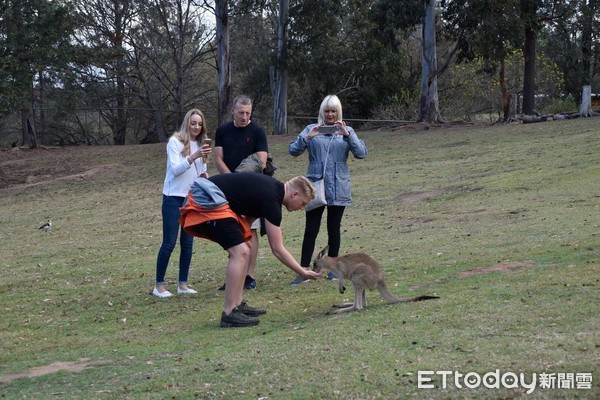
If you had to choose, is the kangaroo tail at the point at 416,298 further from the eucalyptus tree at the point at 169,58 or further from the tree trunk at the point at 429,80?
the eucalyptus tree at the point at 169,58

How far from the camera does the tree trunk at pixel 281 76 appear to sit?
36594 mm

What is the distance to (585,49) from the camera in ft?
143

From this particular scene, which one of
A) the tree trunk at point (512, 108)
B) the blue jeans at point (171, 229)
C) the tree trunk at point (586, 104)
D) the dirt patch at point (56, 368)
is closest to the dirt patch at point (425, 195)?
the blue jeans at point (171, 229)

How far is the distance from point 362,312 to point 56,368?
8.62ft

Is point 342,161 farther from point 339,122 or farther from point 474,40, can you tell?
point 474,40

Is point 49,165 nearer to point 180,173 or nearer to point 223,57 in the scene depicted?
point 223,57

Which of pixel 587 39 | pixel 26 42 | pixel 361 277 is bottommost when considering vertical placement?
pixel 361 277

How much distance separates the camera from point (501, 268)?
30.2ft

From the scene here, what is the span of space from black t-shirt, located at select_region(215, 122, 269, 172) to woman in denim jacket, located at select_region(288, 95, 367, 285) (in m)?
0.46

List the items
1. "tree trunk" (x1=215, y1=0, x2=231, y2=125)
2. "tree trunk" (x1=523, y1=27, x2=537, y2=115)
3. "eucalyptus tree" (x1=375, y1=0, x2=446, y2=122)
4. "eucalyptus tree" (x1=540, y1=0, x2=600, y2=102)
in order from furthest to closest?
"eucalyptus tree" (x1=540, y1=0, x2=600, y2=102) < "tree trunk" (x1=523, y1=27, x2=537, y2=115) < "tree trunk" (x1=215, y1=0, x2=231, y2=125) < "eucalyptus tree" (x1=375, y1=0, x2=446, y2=122)

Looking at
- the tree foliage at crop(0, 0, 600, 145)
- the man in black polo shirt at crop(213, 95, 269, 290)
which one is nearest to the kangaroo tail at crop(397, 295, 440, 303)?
the man in black polo shirt at crop(213, 95, 269, 290)

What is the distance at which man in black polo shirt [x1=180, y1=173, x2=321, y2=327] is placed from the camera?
24.1ft

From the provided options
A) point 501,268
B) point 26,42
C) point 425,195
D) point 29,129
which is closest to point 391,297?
point 501,268

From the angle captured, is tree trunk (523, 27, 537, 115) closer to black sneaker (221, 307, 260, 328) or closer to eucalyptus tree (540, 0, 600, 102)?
eucalyptus tree (540, 0, 600, 102)
